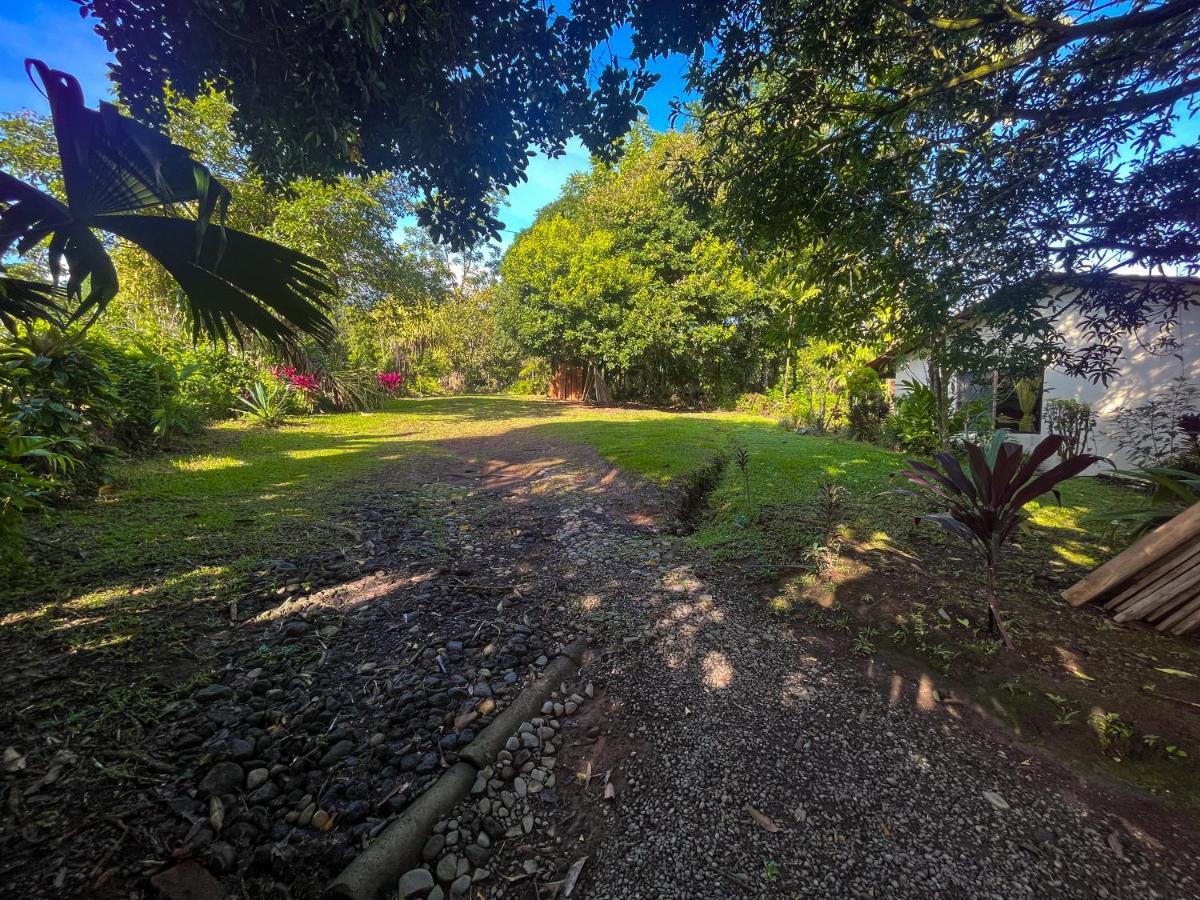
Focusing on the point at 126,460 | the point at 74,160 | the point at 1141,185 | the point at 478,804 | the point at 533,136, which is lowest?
the point at 478,804

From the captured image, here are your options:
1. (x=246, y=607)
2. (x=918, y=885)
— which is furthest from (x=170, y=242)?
(x=918, y=885)

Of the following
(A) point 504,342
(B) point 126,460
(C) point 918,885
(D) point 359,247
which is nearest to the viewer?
(C) point 918,885

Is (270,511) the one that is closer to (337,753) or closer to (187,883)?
(337,753)

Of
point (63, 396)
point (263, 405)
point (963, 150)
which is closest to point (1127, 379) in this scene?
point (963, 150)

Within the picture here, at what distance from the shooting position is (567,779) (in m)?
1.68

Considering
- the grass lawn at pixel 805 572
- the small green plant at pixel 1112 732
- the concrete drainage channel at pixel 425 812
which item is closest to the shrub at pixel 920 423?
the grass lawn at pixel 805 572

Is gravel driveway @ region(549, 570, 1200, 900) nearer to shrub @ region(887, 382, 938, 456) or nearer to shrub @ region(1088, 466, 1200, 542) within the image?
shrub @ region(1088, 466, 1200, 542)

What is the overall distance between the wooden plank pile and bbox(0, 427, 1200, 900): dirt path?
1639mm

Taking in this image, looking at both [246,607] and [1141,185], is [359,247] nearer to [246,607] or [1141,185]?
[246,607]

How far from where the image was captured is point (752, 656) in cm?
235

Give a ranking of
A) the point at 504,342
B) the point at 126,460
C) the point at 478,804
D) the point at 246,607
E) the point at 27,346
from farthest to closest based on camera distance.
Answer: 1. the point at 504,342
2. the point at 126,460
3. the point at 27,346
4. the point at 246,607
5. the point at 478,804

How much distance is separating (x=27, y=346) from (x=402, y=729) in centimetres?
433

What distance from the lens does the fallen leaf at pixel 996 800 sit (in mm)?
1492

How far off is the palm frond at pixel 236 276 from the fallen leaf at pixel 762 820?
117 inches
